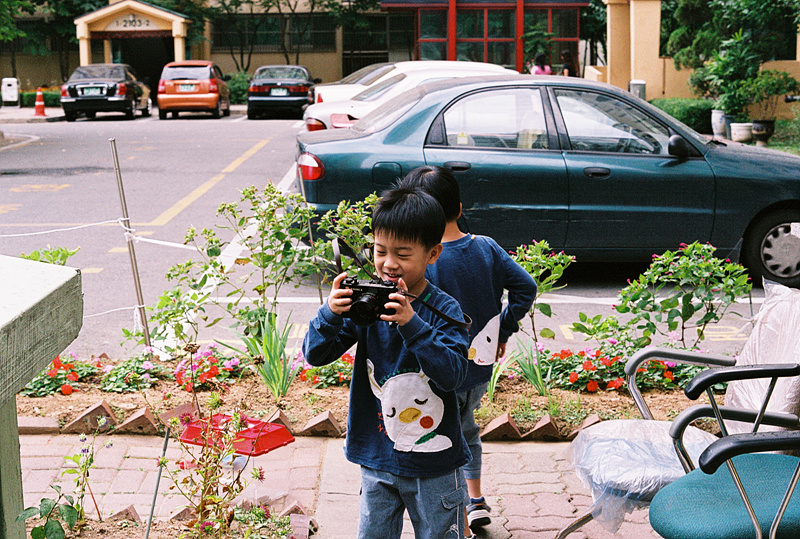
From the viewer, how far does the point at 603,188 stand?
6668 millimetres

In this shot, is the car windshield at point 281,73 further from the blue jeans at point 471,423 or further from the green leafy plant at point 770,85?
the blue jeans at point 471,423


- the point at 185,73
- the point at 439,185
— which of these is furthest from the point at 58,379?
the point at 185,73

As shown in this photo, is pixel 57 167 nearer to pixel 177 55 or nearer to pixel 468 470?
pixel 468 470

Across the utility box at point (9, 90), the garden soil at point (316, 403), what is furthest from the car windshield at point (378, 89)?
the utility box at point (9, 90)

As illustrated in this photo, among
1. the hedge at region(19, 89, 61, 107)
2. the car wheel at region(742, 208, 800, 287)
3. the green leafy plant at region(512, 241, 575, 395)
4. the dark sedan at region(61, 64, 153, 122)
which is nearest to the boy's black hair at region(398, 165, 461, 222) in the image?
the green leafy plant at region(512, 241, 575, 395)

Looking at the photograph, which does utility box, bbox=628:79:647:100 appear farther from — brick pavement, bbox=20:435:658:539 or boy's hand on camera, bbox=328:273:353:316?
boy's hand on camera, bbox=328:273:353:316

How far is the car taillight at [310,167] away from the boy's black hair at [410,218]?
4348 millimetres

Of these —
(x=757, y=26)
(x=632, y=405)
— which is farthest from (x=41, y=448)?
(x=757, y=26)

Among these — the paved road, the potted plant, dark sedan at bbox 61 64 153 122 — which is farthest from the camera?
dark sedan at bbox 61 64 153 122

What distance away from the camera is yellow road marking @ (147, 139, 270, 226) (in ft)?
32.0

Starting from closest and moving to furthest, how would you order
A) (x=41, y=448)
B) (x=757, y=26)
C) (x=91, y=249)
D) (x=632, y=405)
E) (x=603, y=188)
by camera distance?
(x=41, y=448), (x=632, y=405), (x=603, y=188), (x=91, y=249), (x=757, y=26)

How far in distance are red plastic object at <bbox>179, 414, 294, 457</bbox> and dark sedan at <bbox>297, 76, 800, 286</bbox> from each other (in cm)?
351

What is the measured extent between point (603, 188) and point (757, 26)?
1269cm

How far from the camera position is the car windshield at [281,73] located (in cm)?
2489
